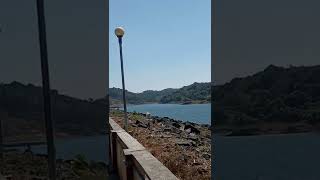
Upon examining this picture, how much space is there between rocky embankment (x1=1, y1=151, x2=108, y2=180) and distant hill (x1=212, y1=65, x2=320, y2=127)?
101ft

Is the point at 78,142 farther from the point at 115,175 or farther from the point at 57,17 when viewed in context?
the point at 57,17


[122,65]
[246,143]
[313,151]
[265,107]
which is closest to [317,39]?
[265,107]

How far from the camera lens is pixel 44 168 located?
6562 millimetres

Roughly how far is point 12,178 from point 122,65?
4.39 metres

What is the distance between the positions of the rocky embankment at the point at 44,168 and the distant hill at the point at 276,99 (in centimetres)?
3076

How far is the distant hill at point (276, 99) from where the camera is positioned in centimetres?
4432

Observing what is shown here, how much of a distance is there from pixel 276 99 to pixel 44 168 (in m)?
55.4

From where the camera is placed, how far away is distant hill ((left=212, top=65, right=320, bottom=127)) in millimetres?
44316

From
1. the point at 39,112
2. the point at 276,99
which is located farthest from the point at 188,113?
the point at 39,112

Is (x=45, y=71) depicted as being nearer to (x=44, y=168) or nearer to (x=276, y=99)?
(x=44, y=168)

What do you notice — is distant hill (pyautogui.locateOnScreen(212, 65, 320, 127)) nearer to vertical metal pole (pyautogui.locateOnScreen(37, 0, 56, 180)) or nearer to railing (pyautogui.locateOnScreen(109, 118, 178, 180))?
railing (pyautogui.locateOnScreen(109, 118, 178, 180))

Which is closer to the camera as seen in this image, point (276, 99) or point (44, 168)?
point (44, 168)

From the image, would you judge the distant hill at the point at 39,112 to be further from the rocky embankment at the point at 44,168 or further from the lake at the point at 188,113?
the lake at the point at 188,113

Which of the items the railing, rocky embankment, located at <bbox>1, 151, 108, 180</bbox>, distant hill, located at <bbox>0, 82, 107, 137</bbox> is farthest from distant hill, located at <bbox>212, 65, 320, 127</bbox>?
the railing
